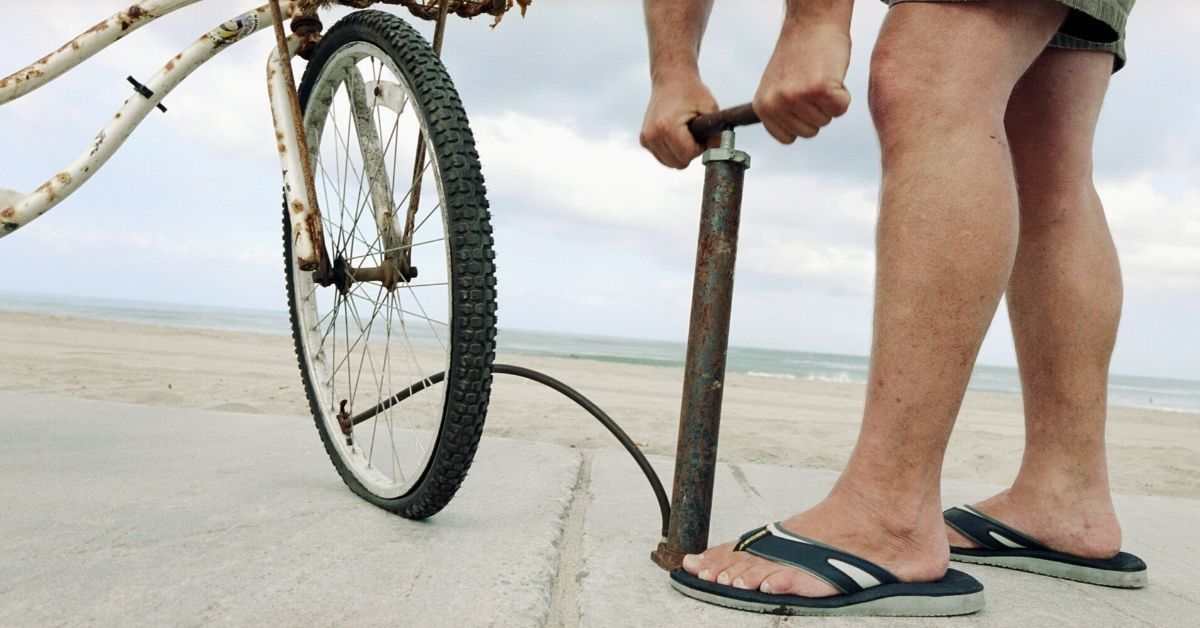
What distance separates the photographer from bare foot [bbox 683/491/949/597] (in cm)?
93

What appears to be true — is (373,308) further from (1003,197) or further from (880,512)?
(1003,197)

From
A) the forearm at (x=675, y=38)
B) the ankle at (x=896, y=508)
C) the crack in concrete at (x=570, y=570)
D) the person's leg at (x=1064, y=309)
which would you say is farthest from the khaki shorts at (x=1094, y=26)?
the crack in concrete at (x=570, y=570)

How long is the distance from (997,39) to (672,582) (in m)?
0.78

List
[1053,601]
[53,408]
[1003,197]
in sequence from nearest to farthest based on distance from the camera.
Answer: [1003,197]
[1053,601]
[53,408]

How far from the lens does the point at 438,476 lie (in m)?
1.09

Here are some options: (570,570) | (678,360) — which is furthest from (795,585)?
(678,360)

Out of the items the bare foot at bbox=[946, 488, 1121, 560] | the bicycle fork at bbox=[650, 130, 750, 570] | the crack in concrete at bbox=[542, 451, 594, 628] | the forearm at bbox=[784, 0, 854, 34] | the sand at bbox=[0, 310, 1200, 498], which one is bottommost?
the sand at bbox=[0, 310, 1200, 498]

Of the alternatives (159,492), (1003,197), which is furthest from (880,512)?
(159,492)

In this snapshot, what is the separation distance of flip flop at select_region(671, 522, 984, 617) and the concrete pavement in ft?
0.06

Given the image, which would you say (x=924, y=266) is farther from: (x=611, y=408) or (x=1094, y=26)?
(x=611, y=408)

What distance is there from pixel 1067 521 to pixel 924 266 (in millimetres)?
569

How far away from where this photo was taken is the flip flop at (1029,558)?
116cm

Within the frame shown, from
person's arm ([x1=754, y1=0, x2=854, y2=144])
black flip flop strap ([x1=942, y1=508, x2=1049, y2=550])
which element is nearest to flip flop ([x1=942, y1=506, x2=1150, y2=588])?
black flip flop strap ([x1=942, y1=508, x2=1049, y2=550])

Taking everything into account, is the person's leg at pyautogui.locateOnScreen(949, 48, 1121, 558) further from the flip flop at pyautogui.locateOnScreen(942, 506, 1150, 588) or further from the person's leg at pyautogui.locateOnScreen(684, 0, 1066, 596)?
the person's leg at pyautogui.locateOnScreen(684, 0, 1066, 596)
